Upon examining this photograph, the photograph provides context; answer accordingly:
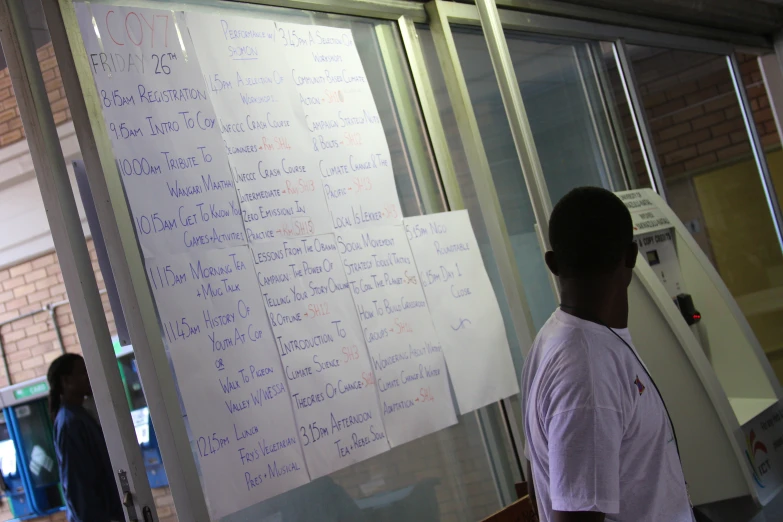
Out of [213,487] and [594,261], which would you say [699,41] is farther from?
[213,487]

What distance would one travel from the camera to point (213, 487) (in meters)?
1.79

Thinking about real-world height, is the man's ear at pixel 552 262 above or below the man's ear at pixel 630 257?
above

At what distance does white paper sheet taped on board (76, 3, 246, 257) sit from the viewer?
1856 mm

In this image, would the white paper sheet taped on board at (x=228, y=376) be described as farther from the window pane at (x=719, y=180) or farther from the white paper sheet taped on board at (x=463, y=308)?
the window pane at (x=719, y=180)

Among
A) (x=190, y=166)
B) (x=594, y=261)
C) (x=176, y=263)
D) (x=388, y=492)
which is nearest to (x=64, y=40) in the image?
(x=190, y=166)

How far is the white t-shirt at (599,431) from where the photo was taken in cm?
129

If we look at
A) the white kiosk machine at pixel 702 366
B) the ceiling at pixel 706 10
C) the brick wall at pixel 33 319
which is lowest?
the white kiosk machine at pixel 702 366

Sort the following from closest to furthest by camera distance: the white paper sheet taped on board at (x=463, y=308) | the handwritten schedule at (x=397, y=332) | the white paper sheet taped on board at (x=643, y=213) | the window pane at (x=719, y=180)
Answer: the handwritten schedule at (x=397, y=332), the white paper sheet taped on board at (x=463, y=308), the white paper sheet taped on board at (x=643, y=213), the window pane at (x=719, y=180)

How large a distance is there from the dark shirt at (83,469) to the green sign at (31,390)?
1853 millimetres

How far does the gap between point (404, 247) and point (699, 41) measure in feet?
10.4

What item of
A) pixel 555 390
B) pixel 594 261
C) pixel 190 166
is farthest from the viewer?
pixel 190 166

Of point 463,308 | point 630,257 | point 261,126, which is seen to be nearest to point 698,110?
point 463,308

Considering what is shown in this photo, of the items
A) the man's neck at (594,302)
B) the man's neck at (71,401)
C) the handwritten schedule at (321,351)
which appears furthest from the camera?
the man's neck at (71,401)

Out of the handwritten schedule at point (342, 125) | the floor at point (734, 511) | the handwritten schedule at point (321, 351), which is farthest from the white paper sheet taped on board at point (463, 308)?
the floor at point (734, 511)
